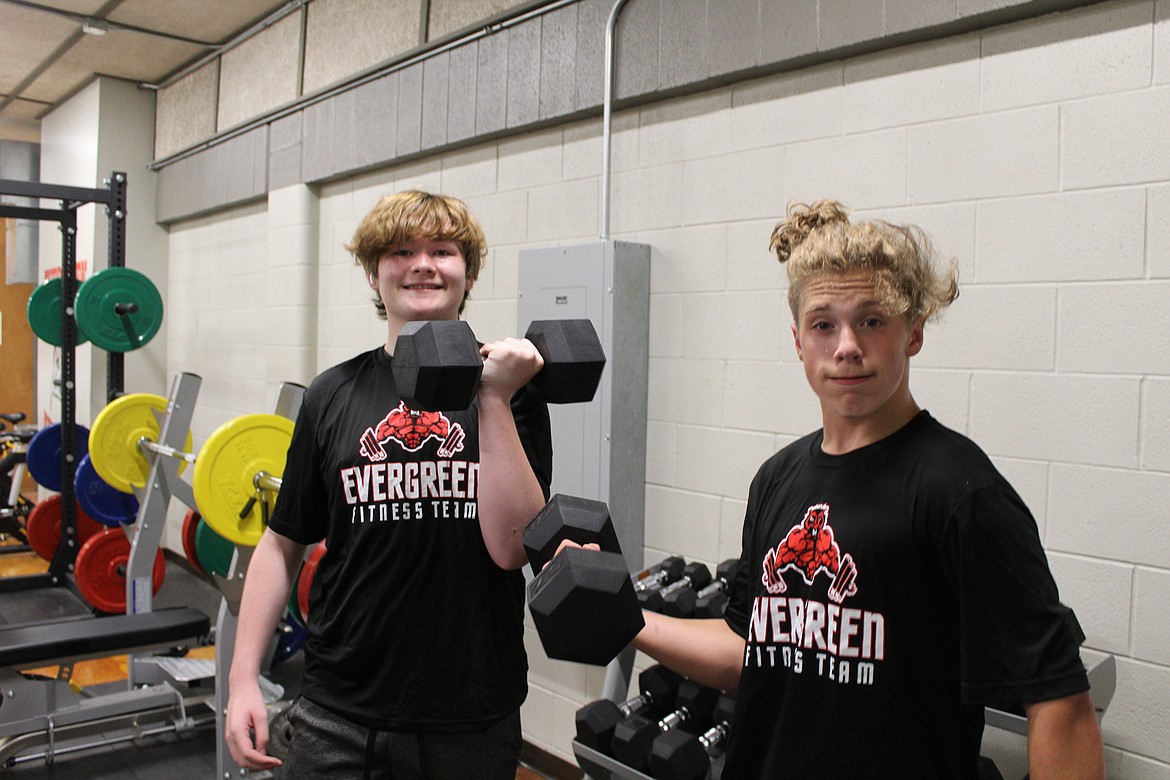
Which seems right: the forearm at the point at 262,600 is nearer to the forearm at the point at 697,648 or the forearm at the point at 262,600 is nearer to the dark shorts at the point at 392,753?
the dark shorts at the point at 392,753

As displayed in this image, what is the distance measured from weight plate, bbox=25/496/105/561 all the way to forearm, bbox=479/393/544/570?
4.52 meters

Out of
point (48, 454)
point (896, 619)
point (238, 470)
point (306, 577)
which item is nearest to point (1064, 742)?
point (896, 619)

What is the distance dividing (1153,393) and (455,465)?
→ 49.0 inches

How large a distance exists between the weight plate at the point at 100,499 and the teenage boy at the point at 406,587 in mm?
3238

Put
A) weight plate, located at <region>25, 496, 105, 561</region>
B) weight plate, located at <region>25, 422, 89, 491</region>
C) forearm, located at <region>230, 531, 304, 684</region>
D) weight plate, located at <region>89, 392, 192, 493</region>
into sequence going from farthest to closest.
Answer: weight plate, located at <region>25, 496, 105, 561</region>, weight plate, located at <region>25, 422, 89, 491</region>, weight plate, located at <region>89, 392, 192, 493</region>, forearm, located at <region>230, 531, 304, 684</region>

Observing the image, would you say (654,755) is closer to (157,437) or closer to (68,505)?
(157,437)

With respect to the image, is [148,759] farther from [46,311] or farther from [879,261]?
[879,261]

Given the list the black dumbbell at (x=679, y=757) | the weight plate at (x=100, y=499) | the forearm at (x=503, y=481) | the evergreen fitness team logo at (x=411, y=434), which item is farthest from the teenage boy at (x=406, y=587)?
the weight plate at (x=100, y=499)

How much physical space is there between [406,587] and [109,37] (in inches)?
189

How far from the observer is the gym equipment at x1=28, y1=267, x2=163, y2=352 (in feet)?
14.0

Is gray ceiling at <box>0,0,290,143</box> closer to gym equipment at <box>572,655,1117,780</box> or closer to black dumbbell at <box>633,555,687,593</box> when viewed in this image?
black dumbbell at <box>633,555,687,593</box>

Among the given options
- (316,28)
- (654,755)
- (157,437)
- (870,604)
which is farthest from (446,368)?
(316,28)

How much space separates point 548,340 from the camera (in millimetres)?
1001

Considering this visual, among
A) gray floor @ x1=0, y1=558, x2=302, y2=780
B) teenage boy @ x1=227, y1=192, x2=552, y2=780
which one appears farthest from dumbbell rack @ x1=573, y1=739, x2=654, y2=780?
gray floor @ x1=0, y1=558, x2=302, y2=780
